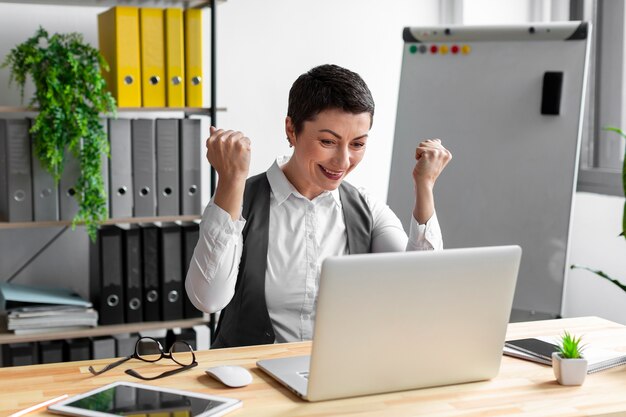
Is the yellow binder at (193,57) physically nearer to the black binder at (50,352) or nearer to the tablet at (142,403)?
the black binder at (50,352)

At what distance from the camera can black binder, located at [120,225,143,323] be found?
2957mm

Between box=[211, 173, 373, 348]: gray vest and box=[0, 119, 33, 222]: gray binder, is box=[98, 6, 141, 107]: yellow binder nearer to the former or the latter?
box=[0, 119, 33, 222]: gray binder

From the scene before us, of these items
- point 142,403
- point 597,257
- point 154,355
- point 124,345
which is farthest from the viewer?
point 597,257

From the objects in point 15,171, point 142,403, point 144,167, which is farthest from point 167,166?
point 142,403

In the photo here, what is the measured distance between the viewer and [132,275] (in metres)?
2.98

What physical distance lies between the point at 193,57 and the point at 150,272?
0.79 meters

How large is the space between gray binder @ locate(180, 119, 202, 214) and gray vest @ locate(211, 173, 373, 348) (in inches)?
38.2

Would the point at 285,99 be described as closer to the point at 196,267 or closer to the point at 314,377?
the point at 196,267

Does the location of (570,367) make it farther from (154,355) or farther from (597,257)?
(597,257)

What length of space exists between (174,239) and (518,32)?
1418 millimetres

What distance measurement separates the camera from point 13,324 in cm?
281

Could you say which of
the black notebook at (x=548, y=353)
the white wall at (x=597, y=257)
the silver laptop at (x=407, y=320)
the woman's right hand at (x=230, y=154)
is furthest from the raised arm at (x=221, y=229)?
the white wall at (x=597, y=257)

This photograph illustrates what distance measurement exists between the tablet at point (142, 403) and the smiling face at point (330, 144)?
2.27 ft

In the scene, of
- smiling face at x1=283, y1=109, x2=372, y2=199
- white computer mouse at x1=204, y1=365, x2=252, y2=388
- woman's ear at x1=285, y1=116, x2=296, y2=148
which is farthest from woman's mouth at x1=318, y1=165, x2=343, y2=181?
white computer mouse at x1=204, y1=365, x2=252, y2=388
